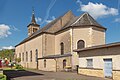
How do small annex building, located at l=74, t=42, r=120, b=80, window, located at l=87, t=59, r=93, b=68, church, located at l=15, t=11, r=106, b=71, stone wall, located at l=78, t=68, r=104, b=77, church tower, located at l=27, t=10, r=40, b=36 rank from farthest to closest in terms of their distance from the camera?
1. church tower, located at l=27, t=10, r=40, b=36
2. church, located at l=15, t=11, r=106, b=71
3. window, located at l=87, t=59, r=93, b=68
4. stone wall, located at l=78, t=68, r=104, b=77
5. small annex building, located at l=74, t=42, r=120, b=80

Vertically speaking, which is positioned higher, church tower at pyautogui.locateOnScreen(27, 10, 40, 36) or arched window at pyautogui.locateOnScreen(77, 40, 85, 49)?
church tower at pyautogui.locateOnScreen(27, 10, 40, 36)

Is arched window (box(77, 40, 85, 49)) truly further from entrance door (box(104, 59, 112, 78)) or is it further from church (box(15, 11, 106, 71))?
entrance door (box(104, 59, 112, 78))

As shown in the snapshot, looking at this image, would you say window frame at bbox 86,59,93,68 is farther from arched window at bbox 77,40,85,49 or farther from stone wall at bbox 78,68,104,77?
arched window at bbox 77,40,85,49

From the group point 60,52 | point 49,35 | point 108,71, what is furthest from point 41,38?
point 108,71

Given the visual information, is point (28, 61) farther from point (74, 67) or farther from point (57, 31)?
point (74, 67)

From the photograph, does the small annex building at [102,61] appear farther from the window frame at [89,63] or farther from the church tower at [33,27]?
the church tower at [33,27]

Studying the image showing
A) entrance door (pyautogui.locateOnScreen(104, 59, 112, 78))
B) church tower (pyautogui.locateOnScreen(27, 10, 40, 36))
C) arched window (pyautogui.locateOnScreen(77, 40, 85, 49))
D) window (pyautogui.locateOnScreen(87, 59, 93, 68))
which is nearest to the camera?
entrance door (pyautogui.locateOnScreen(104, 59, 112, 78))

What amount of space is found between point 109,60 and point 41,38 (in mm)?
23415

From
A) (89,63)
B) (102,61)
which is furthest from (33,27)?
A: (102,61)

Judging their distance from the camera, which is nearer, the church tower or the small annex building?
the small annex building

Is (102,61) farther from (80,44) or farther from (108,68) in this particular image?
(80,44)

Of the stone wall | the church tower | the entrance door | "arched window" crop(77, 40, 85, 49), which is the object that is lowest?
the stone wall

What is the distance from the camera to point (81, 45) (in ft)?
108

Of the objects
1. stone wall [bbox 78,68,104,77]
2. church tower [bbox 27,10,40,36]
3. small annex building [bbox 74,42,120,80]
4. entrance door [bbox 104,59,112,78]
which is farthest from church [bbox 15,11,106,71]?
church tower [bbox 27,10,40,36]
